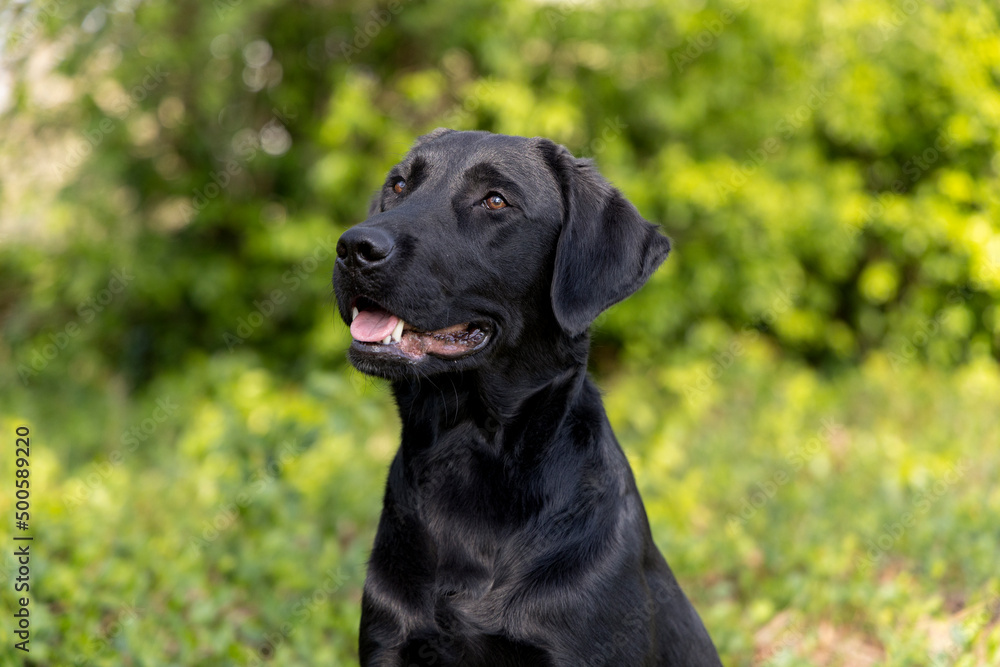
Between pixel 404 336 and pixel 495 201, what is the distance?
505 millimetres

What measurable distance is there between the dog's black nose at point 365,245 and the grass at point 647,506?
103 centimetres

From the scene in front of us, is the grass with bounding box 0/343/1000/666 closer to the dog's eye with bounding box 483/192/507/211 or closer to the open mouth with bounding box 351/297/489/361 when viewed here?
the open mouth with bounding box 351/297/489/361

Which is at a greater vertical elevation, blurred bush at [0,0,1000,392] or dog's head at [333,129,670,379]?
dog's head at [333,129,670,379]

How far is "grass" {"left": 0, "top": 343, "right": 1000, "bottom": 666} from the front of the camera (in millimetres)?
3635

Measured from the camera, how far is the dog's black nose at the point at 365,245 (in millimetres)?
2334

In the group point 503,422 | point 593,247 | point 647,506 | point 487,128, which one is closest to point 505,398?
point 503,422

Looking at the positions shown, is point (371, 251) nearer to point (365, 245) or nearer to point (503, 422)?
point (365, 245)

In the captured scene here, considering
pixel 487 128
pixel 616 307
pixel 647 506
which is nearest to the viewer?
pixel 647 506

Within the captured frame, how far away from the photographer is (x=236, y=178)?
7.39 m

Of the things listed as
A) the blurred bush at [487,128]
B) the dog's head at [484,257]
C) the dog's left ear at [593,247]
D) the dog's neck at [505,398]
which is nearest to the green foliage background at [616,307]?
the blurred bush at [487,128]

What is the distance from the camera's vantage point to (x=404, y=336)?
2.48 m

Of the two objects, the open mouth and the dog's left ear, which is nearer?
the open mouth

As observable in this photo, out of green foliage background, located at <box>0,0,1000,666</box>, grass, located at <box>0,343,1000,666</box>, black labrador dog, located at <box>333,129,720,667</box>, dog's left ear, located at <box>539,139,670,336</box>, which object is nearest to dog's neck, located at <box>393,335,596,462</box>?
black labrador dog, located at <box>333,129,720,667</box>

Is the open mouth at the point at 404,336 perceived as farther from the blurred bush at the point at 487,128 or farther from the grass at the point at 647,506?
the blurred bush at the point at 487,128
